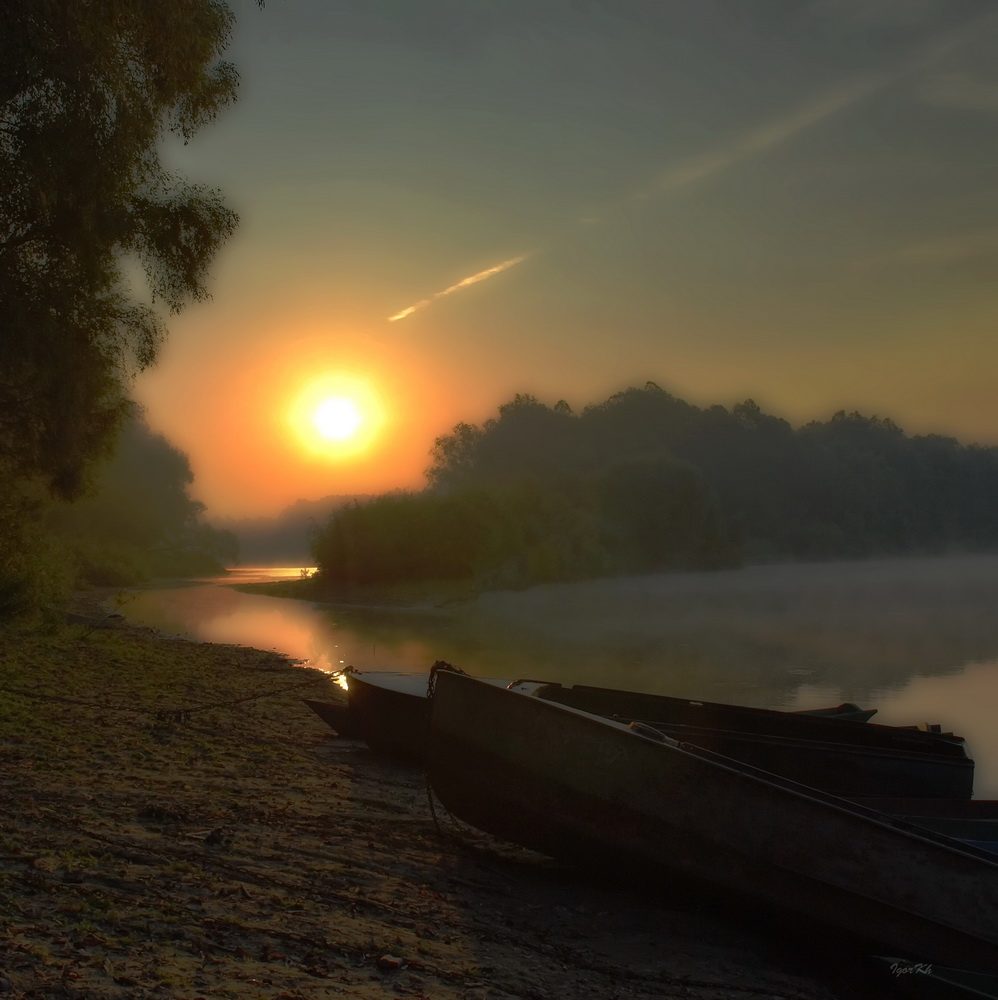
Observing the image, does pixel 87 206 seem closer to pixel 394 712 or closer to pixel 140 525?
pixel 394 712

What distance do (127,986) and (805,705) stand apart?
11.4 meters

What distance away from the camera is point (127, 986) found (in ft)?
9.62

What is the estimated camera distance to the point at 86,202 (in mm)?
9789

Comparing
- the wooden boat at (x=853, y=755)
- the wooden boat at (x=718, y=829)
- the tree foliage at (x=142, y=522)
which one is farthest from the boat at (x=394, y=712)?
the tree foliage at (x=142, y=522)

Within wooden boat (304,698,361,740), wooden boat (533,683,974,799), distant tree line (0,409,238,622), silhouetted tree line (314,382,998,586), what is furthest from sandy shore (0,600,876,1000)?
silhouetted tree line (314,382,998,586)

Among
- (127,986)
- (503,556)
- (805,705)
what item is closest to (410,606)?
(503,556)

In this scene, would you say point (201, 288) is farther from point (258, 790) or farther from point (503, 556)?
point (503, 556)

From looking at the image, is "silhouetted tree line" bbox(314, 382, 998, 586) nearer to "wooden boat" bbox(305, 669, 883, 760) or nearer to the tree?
the tree

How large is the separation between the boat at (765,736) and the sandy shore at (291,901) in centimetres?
65

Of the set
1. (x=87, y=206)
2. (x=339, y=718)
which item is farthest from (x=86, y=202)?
(x=339, y=718)

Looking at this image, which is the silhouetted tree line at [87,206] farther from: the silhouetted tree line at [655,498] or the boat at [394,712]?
the silhouetted tree line at [655,498]

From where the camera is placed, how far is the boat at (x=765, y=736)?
6727mm

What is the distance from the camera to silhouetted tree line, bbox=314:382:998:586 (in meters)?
38.8

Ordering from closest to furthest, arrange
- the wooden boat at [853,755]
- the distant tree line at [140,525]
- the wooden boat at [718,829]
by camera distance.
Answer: the wooden boat at [718,829] < the wooden boat at [853,755] < the distant tree line at [140,525]
